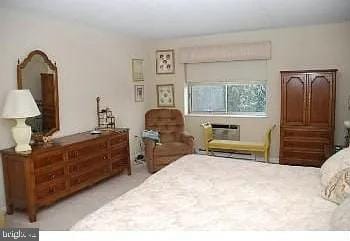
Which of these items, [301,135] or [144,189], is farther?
[301,135]

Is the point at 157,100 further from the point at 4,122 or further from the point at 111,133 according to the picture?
the point at 4,122

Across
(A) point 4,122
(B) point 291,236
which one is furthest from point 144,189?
(A) point 4,122

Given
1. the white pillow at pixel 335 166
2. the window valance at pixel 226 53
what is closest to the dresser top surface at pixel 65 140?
the window valance at pixel 226 53

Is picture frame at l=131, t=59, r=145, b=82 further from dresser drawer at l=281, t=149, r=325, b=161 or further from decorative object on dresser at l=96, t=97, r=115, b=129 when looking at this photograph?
dresser drawer at l=281, t=149, r=325, b=161

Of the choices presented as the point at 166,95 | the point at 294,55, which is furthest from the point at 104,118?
the point at 294,55

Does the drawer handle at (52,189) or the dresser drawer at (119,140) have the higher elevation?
the dresser drawer at (119,140)

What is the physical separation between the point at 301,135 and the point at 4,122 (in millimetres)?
4032

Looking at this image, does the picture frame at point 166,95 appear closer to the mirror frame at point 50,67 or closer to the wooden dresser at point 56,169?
the wooden dresser at point 56,169

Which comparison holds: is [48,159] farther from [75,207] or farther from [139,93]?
[139,93]

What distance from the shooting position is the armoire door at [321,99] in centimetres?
452

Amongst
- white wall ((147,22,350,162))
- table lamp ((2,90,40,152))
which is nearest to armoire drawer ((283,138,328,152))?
white wall ((147,22,350,162))

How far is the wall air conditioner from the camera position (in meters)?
5.67

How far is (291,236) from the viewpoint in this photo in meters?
0.96

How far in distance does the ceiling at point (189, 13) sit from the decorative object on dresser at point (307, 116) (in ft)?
2.76
